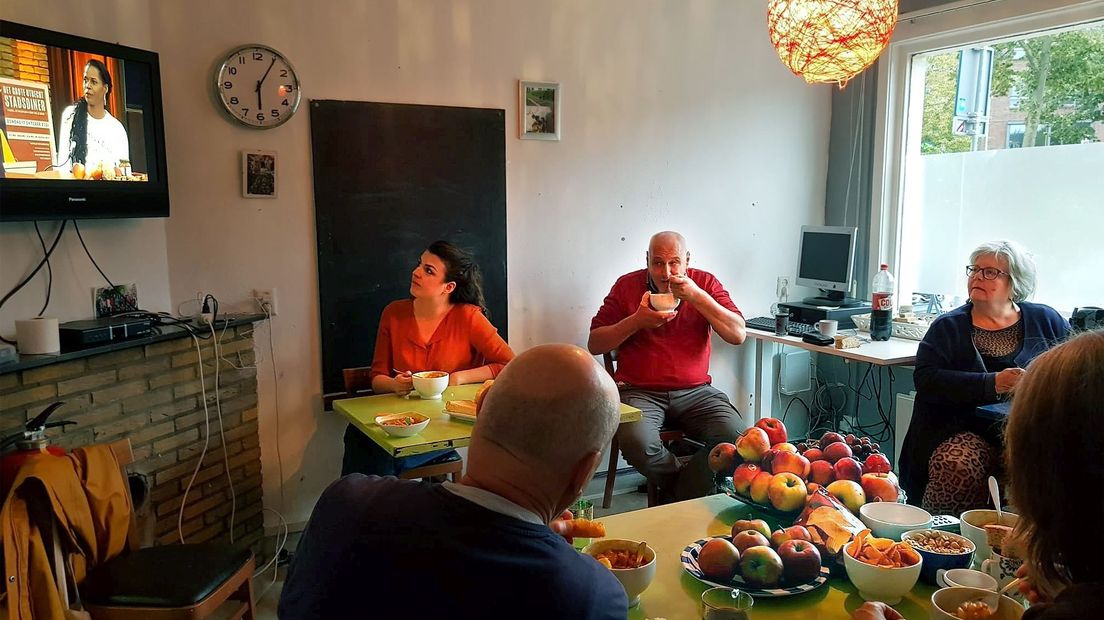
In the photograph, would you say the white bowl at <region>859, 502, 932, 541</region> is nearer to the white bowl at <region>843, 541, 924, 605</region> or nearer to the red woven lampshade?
the white bowl at <region>843, 541, 924, 605</region>

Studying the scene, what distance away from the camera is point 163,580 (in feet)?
6.86

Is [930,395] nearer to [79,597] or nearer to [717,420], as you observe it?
[717,420]

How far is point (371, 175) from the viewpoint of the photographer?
3311mm

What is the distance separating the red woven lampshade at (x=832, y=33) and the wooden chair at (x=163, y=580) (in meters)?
2.29

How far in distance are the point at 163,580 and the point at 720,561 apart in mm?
1518

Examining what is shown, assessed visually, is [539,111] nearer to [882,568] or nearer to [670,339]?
[670,339]

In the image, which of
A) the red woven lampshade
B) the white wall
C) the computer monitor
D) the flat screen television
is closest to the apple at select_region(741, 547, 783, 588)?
the red woven lampshade

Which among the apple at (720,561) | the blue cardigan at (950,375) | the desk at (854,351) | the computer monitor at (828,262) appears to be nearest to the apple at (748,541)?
the apple at (720,561)

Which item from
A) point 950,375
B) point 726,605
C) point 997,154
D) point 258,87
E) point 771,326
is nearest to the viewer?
point 726,605

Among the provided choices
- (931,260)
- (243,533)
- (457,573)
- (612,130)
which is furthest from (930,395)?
(243,533)

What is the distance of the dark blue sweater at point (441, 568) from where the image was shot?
1022 millimetres

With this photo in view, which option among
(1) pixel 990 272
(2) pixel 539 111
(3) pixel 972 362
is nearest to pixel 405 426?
(2) pixel 539 111

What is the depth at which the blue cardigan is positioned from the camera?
2902mm

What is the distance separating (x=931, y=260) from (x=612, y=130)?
6.09 ft
